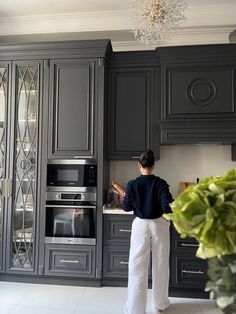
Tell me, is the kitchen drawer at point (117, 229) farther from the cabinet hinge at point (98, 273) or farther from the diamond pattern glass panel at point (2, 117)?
the diamond pattern glass panel at point (2, 117)

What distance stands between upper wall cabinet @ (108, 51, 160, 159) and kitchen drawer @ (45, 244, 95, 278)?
1079 mm

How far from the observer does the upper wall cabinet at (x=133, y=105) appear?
3.33 m

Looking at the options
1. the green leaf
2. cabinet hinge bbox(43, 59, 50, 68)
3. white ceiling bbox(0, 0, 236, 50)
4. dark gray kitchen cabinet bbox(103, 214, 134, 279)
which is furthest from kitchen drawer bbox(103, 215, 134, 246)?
the green leaf

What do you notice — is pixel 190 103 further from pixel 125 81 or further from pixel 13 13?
pixel 13 13

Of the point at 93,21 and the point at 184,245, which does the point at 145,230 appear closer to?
the point at 184,245

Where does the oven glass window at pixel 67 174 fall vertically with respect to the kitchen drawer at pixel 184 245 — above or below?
above

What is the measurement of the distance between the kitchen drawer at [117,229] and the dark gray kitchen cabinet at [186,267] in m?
0.49

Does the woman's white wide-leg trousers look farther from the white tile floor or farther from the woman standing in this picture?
the white tile floor

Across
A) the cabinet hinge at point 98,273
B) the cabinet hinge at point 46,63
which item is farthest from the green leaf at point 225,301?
the cabinet hinge at point 46,63

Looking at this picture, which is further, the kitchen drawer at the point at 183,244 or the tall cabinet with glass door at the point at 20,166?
the tall cabinet with glass door at the point at 20,166

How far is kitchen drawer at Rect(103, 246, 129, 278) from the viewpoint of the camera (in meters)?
3.15

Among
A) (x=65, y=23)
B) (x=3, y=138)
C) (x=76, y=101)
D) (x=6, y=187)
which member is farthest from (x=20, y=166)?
(x=65, y=23)

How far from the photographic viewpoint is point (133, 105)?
336 centimetres

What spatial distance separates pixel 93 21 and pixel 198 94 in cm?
157
